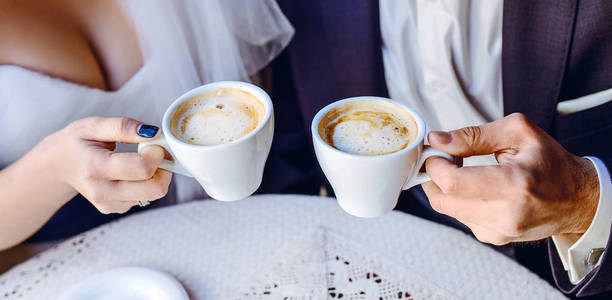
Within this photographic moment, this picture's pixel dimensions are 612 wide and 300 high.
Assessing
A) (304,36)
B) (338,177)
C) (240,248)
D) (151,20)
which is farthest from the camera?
(304,36)

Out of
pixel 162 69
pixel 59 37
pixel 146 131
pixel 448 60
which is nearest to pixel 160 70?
pixel 162 69

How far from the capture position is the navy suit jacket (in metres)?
0.95

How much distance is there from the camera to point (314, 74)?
1344 millimetres

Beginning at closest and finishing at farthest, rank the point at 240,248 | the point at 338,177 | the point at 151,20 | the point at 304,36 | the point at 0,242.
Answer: the point at 338,177, the point at 240,248, the point at 0,242, the point at 151,20, the point at 304,36

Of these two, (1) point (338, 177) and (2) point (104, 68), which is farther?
(2) point (104, 68)

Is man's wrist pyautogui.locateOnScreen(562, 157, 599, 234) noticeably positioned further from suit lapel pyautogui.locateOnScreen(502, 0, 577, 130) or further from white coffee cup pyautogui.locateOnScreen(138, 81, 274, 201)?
white coffee cup pyautogui.locateOnScreen(138, 81, 274, 201)

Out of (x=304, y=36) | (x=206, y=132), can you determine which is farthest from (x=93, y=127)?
(x=304, y=36)

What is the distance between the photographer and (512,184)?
646 millimetres

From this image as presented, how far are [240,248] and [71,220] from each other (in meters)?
0.66

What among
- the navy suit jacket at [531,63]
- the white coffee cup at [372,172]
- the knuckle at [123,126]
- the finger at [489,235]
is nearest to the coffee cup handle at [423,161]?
the white coffee cup at [372,172]

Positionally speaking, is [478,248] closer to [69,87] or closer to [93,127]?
[93,127]

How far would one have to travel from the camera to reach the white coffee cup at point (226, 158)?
0.64 meters

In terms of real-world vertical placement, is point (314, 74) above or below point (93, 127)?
below

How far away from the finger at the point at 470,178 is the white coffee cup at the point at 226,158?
0.93 feet
